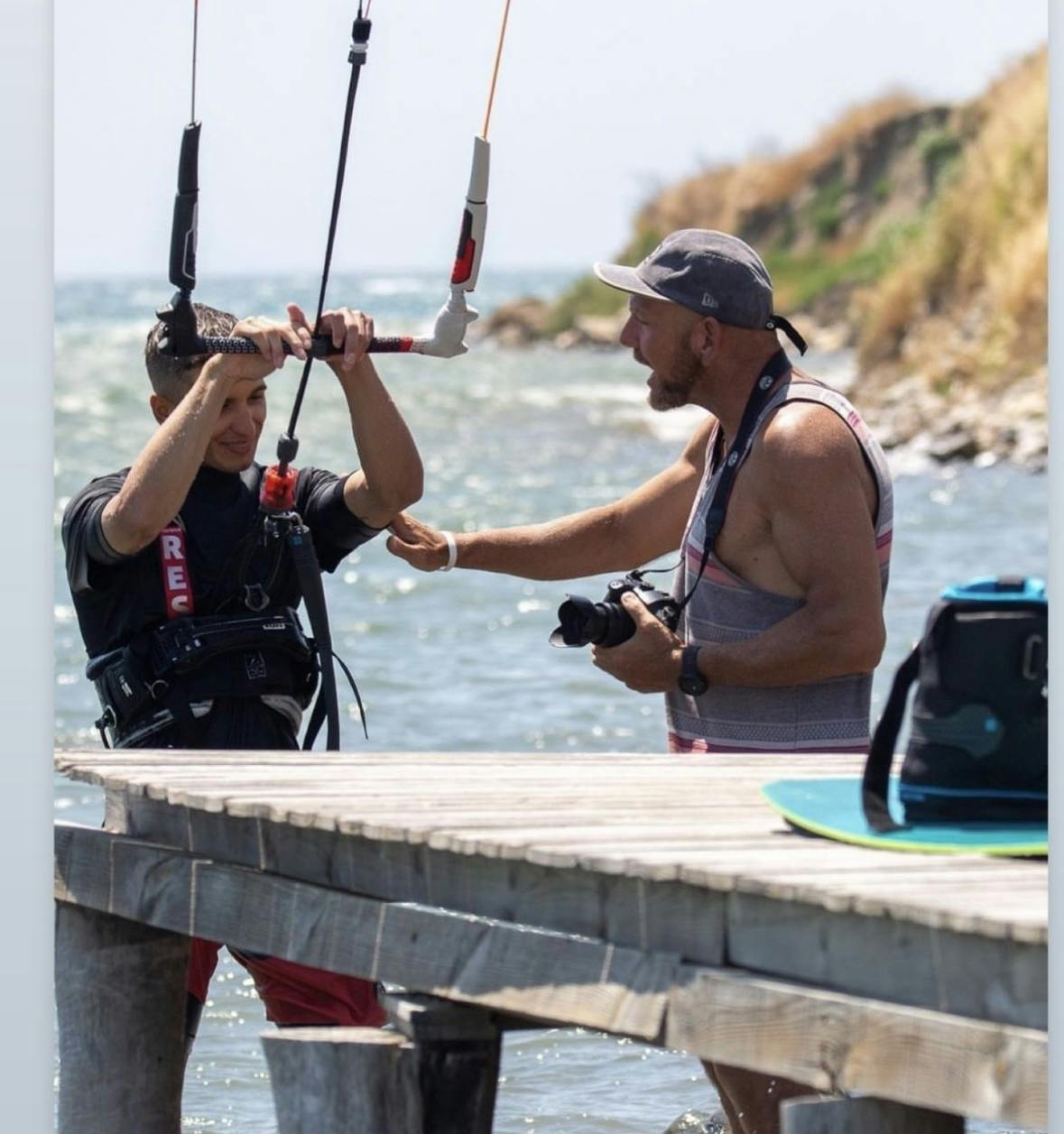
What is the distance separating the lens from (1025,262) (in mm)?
22594

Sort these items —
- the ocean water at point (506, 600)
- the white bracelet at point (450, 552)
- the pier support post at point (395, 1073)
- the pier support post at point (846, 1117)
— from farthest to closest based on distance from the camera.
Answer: the ocean water at point (506, 600) → the white bracelet at point (450, 552) → the pier support post at point (395, 1073) → the pier support post at point (846, 1117)

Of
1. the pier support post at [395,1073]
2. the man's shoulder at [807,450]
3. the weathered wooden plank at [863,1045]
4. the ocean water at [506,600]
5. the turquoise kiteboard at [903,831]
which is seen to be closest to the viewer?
the weathered wooden plank at [863,1045]

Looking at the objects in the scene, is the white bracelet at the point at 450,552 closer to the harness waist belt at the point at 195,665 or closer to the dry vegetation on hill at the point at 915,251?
the harness waist belt at the point at 195,665

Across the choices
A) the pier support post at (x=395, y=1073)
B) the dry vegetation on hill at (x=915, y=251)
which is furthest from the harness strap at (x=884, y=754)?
the dry vegetation on hill at (x=915, y=251)

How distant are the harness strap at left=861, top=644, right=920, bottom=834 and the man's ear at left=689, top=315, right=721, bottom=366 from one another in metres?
1.44

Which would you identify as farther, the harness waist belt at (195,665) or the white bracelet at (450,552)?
the white bracelet at (450,552)

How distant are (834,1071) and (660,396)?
1.96 meters

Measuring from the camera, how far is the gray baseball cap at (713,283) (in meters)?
4.63

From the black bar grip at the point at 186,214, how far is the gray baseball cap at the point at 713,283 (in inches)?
29.8

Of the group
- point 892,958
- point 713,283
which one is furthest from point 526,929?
point 713,283

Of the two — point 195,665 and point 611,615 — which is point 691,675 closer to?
point 611,615

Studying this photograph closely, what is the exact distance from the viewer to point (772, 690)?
14.9 ft

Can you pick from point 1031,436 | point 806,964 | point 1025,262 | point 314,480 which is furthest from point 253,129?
point 1025,262

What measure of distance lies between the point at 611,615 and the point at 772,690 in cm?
33
